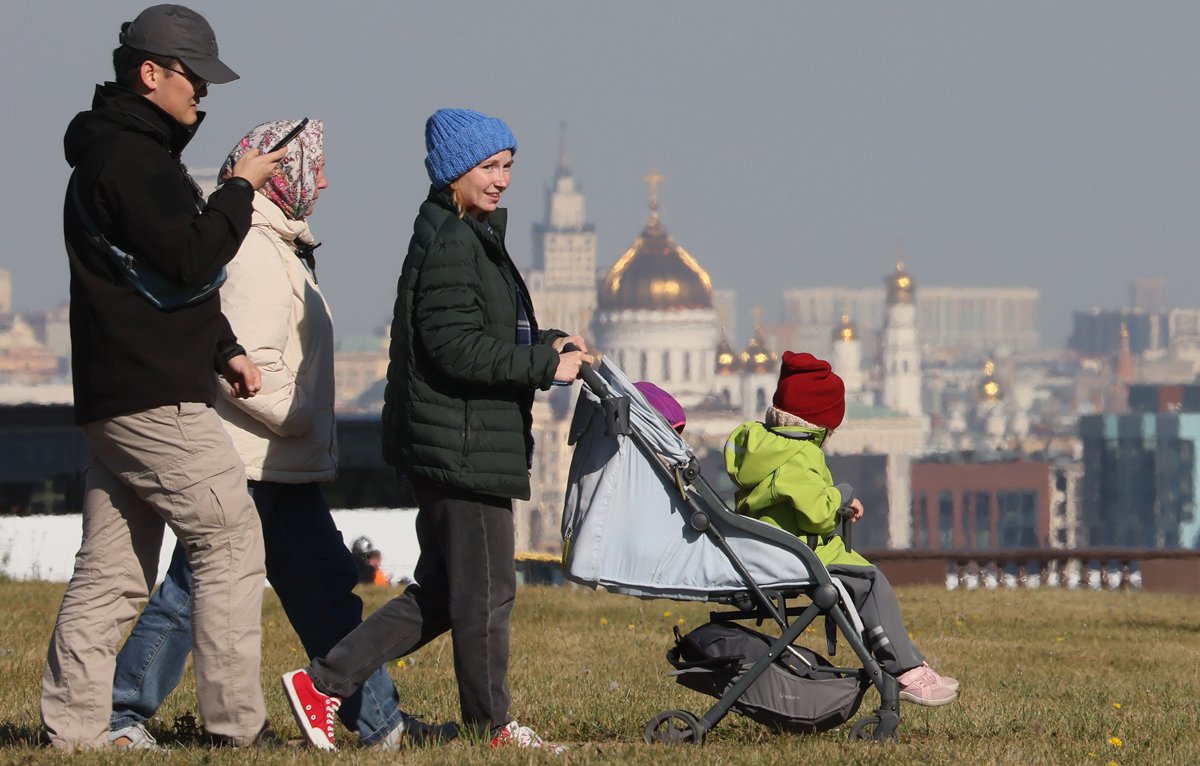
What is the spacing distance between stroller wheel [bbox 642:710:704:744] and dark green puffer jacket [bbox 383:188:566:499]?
0.60 metres

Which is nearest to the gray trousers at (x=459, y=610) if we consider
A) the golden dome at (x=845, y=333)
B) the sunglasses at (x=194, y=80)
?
the sunglasses at (x=194, y=80)

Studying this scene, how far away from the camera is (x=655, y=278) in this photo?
164625 millimetres

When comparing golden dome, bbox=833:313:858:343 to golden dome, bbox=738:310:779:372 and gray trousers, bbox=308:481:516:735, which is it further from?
gray trousers, bbox=308:481:516:735

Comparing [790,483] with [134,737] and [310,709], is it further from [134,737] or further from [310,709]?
[134,737]

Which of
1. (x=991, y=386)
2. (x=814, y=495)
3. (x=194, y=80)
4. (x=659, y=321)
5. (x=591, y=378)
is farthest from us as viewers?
(x=991, y=386)

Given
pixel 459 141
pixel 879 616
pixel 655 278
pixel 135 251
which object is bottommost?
pixel 879 616

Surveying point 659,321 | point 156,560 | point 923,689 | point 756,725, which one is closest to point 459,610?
point 156,560

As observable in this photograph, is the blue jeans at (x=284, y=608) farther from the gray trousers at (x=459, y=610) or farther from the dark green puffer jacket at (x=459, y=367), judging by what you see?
the dark green puffer jacket at (x=459, y=367)

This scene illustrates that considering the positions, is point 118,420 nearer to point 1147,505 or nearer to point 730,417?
point 1147,505

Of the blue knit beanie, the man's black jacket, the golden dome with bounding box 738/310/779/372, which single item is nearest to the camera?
the man's black jacket

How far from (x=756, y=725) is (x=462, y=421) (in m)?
1.13

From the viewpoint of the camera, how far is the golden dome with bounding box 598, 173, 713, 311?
536ft

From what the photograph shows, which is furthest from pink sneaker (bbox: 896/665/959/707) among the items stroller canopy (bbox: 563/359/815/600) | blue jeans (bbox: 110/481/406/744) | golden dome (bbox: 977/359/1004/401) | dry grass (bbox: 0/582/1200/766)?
golden dome (bbox: 977/359/1004/401)

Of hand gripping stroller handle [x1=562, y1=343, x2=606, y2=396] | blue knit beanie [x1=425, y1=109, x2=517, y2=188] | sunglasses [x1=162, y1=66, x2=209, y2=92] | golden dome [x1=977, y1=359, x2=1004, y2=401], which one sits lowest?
golden dome [x1=977, y1=359, x2=1004, y2=401]
